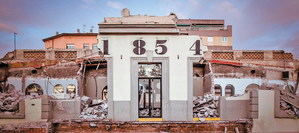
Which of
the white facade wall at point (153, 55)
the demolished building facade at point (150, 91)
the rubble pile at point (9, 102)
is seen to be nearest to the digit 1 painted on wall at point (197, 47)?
the demolished building facade at point (150, 91)

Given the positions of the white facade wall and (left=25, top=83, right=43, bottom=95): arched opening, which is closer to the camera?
the white facade wall

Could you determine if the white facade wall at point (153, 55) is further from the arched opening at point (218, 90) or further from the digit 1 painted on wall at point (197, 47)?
the arched opening at point (218, 90)

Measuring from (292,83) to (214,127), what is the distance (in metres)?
9.43

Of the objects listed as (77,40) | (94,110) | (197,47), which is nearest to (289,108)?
(197,47)

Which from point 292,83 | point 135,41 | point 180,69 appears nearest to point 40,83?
point 135,41

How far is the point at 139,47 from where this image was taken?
35.4 ft

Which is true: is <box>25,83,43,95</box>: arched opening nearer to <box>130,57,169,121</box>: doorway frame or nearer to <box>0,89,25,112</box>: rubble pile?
<box>0,89,25,112</box>: rubble pile

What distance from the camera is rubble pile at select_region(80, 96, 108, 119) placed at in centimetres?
1097

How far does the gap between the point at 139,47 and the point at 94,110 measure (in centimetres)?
372

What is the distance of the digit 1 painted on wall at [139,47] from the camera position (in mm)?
10789

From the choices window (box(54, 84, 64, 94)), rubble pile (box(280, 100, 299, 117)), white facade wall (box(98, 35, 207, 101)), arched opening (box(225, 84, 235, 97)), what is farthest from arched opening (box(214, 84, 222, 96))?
window (box(54, 84, 64, 94))

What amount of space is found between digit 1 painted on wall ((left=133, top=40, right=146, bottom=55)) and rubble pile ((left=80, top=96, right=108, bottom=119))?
3.21m

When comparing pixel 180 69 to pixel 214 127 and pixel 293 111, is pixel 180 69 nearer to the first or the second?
pixel 214 127

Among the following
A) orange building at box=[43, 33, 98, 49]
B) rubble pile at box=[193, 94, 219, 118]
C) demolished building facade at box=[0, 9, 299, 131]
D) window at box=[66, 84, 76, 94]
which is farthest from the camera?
orange building at box=[43, 33, 98, 49]
